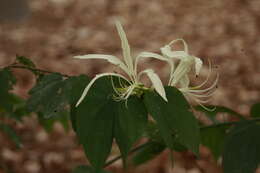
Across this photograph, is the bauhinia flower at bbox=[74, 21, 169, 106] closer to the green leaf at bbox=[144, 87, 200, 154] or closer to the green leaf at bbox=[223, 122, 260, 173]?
the green leaf at bbox=[144, 87, 200, 154]

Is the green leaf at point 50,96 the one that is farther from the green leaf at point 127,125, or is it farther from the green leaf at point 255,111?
the green leaf at point 255,111

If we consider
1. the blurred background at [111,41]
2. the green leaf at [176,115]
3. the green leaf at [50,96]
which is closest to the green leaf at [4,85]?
the green leaf at [50,96]

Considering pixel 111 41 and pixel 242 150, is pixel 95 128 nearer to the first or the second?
pixel 242 150

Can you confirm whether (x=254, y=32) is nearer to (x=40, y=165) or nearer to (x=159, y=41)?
(x=159, y=41)

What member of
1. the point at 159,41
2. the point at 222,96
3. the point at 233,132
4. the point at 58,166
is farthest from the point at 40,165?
the point at 233,132

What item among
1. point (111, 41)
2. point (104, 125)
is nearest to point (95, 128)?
point (104, 125)

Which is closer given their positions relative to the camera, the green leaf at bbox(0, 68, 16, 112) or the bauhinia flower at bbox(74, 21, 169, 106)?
the bauhinia flower at bbox(74, 21, 169, 106)

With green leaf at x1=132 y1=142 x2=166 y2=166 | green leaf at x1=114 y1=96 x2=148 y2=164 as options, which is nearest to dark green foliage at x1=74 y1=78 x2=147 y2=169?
green leaf at x1=114 y1=96 x2=148 y2=164
